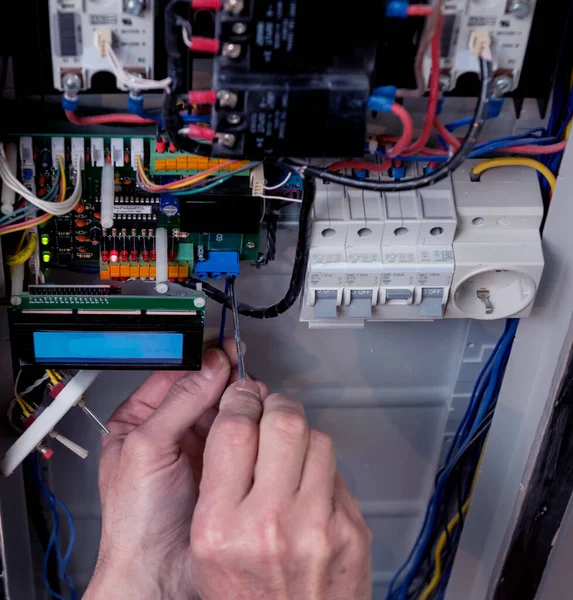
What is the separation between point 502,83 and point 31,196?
0.69 meters

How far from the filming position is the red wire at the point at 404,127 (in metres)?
0.97

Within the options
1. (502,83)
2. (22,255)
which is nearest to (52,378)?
(22,255)

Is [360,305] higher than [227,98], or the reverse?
[227,98]

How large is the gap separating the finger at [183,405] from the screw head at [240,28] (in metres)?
0.57

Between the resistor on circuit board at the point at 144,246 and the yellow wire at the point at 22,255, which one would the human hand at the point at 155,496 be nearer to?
Result: the resistor on circuit board at the point at 144,246

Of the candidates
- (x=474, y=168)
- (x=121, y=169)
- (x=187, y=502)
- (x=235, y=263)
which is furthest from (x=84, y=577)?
(x=474, y=168)

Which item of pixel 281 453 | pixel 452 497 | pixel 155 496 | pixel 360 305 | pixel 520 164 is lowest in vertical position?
pixel 452 497

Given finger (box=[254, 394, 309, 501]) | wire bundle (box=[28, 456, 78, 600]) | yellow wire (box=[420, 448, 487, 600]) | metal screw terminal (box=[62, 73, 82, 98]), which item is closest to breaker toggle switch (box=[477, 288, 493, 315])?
finger (box=[254, 394, 309, 501])

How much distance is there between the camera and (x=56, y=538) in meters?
1.63

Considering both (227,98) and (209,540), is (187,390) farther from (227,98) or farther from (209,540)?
(227,98)

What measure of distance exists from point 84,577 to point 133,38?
4.21ft

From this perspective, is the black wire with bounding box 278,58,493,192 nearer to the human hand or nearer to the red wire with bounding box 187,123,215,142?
the red wire with bounding box 187,123,215,142

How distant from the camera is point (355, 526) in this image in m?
1.09

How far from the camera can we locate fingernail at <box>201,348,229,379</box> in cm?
127
